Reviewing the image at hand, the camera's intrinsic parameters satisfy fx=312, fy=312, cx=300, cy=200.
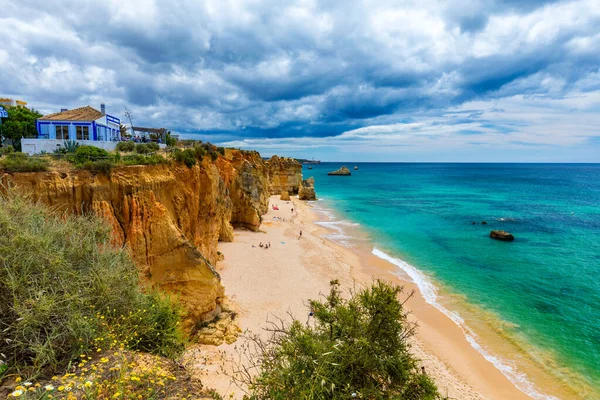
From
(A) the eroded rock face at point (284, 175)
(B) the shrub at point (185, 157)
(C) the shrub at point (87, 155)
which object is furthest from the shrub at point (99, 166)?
(A) the eroded rock face at point (284, 175)

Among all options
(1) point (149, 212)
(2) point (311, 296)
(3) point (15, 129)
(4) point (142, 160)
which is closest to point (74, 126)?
(3) point (15, 129)

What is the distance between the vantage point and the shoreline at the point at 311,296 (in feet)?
44.5

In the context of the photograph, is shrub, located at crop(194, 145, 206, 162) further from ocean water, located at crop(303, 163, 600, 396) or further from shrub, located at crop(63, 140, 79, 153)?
ocean water, located at crop(303, 163, 600, 396)

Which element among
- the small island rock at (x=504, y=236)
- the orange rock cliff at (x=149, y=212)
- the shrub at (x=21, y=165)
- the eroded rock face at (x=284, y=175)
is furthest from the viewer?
the eroded rock face at (x=284, y=175)

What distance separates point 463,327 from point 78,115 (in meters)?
30.2

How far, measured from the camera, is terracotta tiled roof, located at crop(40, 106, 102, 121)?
22.3m

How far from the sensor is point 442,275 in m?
26.9

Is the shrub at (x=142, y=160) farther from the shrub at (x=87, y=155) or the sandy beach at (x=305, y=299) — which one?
the sandy beach at (x=305, y=299)

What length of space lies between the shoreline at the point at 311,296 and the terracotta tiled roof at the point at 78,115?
14.5 m

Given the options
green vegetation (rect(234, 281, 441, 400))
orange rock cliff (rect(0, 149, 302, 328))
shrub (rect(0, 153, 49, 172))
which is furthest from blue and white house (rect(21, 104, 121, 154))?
green vegetation (rect(234, 281, 441, 400))

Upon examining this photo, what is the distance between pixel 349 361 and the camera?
6719mm

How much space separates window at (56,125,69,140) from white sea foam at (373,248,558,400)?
2801 centimetres

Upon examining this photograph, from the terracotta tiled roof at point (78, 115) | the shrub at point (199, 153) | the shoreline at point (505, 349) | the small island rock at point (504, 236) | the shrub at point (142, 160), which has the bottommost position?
the shoreline at point (505, 349)

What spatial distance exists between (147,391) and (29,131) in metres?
29.1
